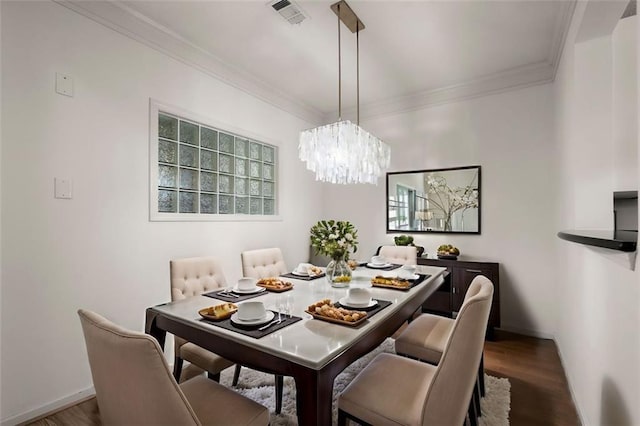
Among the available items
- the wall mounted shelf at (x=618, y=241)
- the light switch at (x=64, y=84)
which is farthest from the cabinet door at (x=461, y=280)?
the light switch at (x=64, y=84)

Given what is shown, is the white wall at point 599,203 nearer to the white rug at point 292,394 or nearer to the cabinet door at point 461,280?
the white rug at point 292,394

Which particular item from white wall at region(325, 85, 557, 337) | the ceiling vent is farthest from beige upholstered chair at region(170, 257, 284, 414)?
white wall at region(325, 85, 557, 337)

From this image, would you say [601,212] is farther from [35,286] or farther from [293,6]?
[35,286]

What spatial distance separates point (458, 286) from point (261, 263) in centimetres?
203

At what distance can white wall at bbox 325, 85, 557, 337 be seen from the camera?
3107mm

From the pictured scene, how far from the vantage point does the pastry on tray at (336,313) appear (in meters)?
1.33

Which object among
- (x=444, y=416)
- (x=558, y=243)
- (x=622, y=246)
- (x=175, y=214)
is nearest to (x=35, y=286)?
(x=175, y=214)

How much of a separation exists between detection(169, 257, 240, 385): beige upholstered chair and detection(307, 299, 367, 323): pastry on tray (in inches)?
25.1

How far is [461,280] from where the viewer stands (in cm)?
321

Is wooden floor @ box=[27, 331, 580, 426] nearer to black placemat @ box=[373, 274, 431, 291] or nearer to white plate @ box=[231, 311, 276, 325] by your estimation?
black placemat @ box=[373, 274, 431, 291]

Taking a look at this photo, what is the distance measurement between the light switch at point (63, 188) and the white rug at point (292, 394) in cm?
162

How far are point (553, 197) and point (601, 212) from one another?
1.40m

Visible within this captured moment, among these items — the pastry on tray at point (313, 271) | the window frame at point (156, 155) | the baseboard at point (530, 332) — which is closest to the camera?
the pastry on tray at point (313, 271)

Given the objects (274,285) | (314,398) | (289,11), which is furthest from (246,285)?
(289,11)
